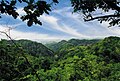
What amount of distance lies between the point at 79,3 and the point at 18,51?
6.53 metres

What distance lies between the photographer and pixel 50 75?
279 ft

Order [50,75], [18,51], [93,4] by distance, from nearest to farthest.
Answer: [18,51] < [93,4] < [50,75]

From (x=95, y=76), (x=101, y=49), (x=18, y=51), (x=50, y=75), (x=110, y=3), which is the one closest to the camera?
(x=18, y=51)

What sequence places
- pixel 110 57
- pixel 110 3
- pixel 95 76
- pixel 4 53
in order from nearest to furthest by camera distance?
pixel 4 53, pixel 110 3, pixel 95 76, pixel 110 57

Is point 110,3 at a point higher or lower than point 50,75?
higher

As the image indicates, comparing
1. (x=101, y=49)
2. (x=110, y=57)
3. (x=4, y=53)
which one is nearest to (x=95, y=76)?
(x=110, y=57)

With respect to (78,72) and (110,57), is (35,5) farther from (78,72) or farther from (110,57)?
(110,57)

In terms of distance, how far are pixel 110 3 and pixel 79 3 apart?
2952mm

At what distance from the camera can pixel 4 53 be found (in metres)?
6.38

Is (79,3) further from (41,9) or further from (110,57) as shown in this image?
(110,57)

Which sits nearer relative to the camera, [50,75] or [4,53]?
[4,53]

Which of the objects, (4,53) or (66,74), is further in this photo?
(66,74)

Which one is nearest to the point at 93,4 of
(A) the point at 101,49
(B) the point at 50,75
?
(B) the point at 50,75

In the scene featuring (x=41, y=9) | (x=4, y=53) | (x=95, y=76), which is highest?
(x=41, y=9)
